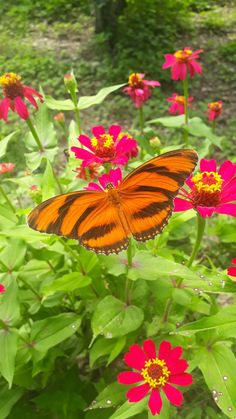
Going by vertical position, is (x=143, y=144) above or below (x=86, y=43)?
above

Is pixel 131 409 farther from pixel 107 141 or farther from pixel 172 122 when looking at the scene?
pixel 172 122

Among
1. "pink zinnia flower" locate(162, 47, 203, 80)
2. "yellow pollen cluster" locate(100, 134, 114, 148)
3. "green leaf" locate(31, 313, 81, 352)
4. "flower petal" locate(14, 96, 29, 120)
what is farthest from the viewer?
"pink zinnia flower" locate(162, 47, 203, 80)

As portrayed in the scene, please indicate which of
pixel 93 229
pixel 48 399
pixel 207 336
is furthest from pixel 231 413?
pixel 48 399

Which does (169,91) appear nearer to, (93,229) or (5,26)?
(5,26)

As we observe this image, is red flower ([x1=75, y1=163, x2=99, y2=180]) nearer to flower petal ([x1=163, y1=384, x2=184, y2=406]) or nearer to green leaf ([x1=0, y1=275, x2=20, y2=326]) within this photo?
green leaf ([x1=0, y1=275, x2=20, y2=326])

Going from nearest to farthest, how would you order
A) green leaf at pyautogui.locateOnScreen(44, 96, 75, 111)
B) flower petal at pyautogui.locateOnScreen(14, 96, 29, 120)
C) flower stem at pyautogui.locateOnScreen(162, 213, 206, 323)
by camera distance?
flower stem at pyautogui.locateOnScreen(162, 213, 206, 323)
flower petal at pyautogui.locateOnScreen(14, 96, 29, 120)
green leaf at pyautogui.locateOnScreen(44, 96, 75, 111)

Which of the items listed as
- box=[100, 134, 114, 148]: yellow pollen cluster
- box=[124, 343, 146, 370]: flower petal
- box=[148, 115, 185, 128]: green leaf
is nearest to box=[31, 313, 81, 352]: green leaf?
box=[124, 343, 146, 370]: flower petal
